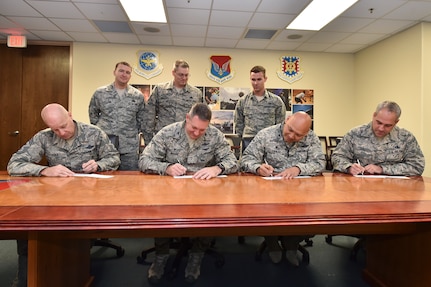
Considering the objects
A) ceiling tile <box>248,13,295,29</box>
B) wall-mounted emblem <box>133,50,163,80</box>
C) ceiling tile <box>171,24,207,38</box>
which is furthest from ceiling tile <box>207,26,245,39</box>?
wall-mounted emblem <box>133,50,163,80</box>

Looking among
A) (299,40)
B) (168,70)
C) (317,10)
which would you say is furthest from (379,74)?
(168,70)

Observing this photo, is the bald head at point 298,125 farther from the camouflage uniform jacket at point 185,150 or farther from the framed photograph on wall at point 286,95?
the framed photograph on wall at point 286,95

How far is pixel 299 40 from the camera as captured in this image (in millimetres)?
5121

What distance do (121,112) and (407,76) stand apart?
4.28 meters

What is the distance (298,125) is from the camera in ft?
7.07

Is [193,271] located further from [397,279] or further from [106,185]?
[397,279]

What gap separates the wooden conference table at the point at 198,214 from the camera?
3.12ft

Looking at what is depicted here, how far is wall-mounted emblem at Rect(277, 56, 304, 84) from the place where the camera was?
5.73 m

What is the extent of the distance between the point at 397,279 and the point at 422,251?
316 mm

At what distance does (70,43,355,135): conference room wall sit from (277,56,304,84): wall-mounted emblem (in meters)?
0.07

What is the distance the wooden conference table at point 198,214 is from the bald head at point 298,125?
55 centimetres

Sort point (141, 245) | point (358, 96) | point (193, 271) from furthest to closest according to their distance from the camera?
point (358, 96)
point (141, 245)
point (193, 271)

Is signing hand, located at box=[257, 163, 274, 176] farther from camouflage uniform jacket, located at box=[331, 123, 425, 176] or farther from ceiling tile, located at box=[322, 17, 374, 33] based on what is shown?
ceiling tile, located at box=[322, 17, 374, 33]

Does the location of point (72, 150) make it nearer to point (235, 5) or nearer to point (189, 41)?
point (235, 5)
